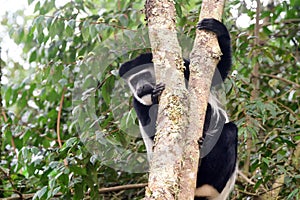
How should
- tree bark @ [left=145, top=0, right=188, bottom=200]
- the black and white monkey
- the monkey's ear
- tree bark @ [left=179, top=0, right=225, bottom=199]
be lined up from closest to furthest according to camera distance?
tree bark @ [left=145, top=0, right=188, bottom=200] < tree bark @ [left=179, top=0, right=225, bottom=199] < the black and white monkey < the monkey's ear

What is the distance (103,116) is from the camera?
2824 mm

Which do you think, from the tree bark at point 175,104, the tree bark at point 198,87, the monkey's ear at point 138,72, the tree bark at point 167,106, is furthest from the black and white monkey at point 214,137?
the tree bark at point 167,106

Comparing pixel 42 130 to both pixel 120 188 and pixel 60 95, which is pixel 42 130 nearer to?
pixel 60 95

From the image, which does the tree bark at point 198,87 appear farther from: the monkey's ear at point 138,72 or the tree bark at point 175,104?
the monkey's ear at point 138,72

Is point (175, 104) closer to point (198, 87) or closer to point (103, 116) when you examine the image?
point (198, 87)

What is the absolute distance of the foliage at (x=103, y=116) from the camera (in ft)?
8.55

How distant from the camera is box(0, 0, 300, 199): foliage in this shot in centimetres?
261

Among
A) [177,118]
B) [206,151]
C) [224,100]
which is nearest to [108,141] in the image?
[206,151]

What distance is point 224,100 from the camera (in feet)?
9.29

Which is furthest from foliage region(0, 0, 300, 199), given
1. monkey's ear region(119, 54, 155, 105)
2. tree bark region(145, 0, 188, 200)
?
tree bark region(145, 0, 188, 200)

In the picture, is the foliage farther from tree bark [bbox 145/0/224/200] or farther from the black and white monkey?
tree bark [bbox 145/0/224/200]

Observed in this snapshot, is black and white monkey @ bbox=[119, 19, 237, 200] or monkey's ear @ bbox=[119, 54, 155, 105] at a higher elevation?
monkey's ear @ bbox=[119, 54, 155, 105]

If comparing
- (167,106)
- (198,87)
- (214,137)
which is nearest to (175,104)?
(167,106)

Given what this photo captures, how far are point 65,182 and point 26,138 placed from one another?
2.86 ft
